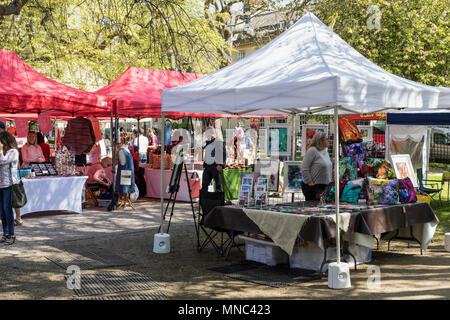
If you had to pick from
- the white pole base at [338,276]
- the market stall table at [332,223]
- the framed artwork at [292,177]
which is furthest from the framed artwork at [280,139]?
the white pole base at [338,276]

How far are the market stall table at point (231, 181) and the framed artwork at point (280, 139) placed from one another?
0.84 m

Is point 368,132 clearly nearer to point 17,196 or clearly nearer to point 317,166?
point 317,166

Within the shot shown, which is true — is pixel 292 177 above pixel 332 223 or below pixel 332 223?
above

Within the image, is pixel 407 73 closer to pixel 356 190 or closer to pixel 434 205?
pixel 434 205

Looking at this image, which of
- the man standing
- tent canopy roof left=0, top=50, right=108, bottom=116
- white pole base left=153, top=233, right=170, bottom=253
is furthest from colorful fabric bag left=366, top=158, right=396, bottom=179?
the man standing

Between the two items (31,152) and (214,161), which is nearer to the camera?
(214,161)

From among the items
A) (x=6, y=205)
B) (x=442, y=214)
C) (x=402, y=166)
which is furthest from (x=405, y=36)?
(x=6, y=205)

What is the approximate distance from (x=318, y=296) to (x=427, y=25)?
1675cm

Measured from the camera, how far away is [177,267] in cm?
728

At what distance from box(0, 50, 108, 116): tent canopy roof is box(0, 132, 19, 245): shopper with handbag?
283 cm

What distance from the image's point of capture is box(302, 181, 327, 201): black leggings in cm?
862

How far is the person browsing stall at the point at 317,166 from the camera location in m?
8.46

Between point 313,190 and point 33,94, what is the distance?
20.5ft

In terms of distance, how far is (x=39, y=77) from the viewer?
1267cm
